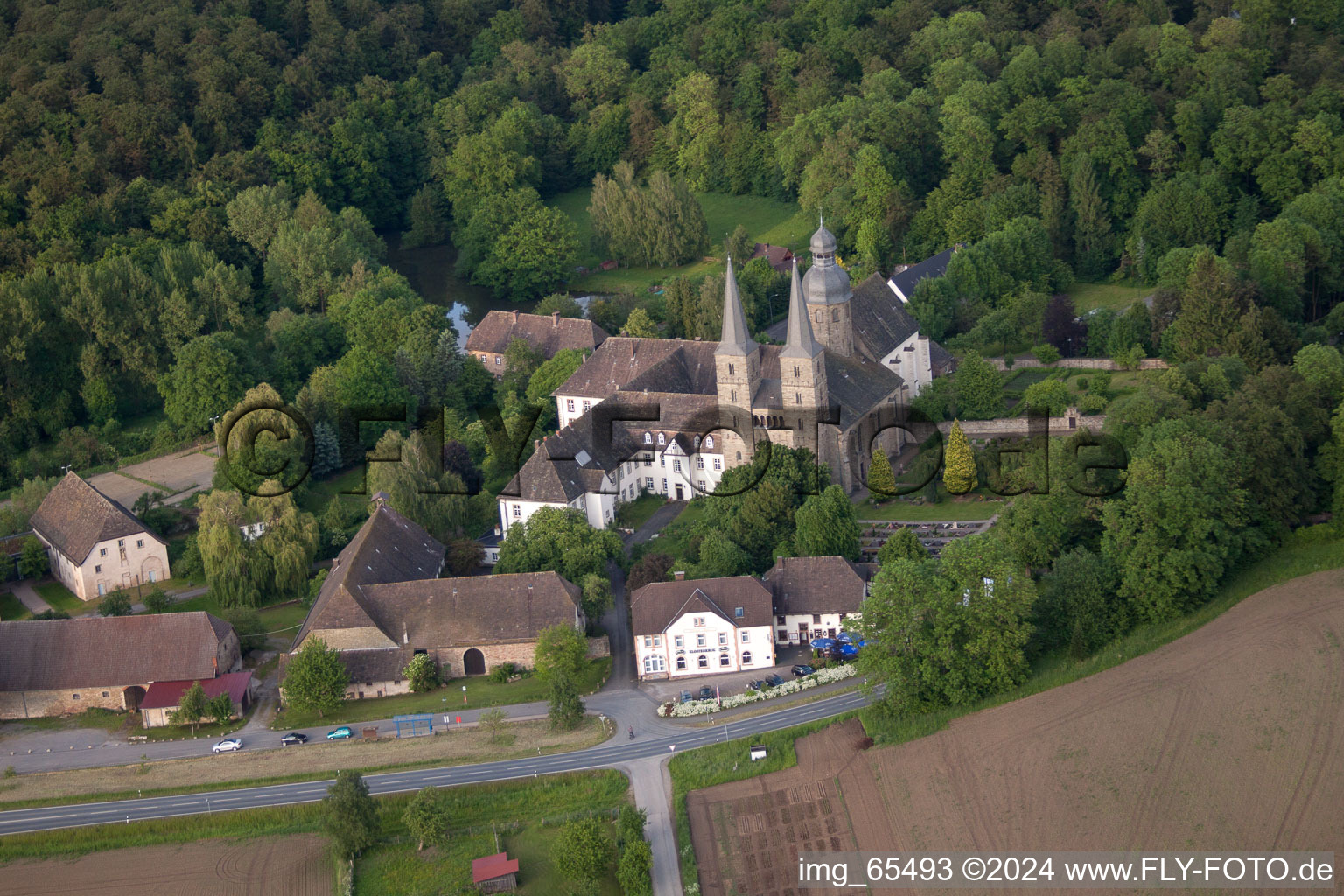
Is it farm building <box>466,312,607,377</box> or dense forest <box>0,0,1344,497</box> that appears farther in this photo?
farm building <box>466,312,607,377</box>

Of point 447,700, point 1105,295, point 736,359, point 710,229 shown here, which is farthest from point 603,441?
point 710,229

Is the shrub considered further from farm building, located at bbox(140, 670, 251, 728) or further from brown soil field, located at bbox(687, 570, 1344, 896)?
farm building, located at bbox(140, 670, 251, 728)

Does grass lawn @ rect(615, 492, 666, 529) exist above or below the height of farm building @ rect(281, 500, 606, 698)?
above

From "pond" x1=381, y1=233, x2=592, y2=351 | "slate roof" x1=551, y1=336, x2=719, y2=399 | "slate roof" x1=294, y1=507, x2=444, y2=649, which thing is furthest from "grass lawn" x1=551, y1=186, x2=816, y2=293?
"slate roof" x1=294, y1=507, x2=444, y2=649

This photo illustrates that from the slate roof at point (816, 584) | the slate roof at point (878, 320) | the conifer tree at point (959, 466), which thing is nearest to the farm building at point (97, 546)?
the slate roof at point (816, 584)

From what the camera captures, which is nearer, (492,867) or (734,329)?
(492,867)

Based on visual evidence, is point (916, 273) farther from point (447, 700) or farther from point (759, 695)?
point (447, 700)
